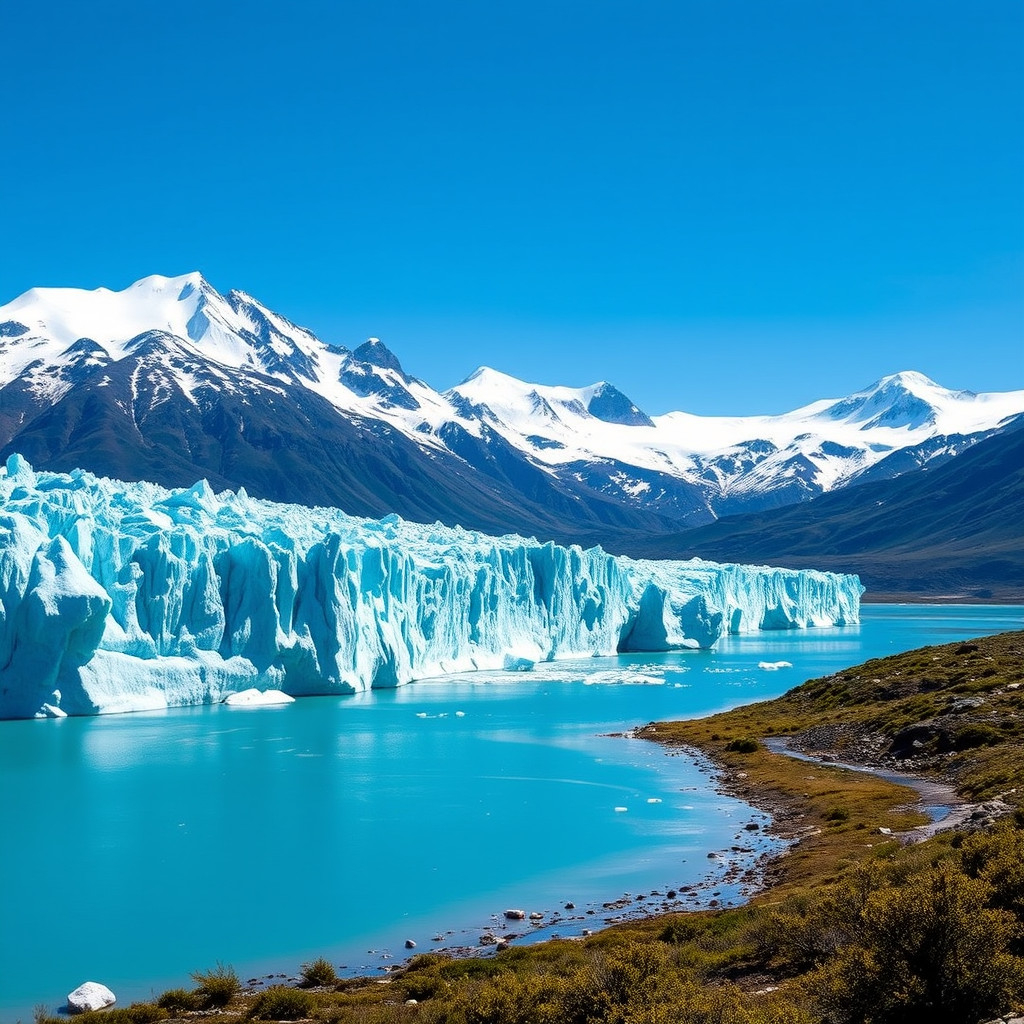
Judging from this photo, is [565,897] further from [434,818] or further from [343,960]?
[434,818]

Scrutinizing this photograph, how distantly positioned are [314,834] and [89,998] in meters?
8.78

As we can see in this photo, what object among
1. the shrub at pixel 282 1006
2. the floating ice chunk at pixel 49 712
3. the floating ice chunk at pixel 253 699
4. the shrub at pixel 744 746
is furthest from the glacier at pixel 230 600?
the shrub at pixel 282 1006

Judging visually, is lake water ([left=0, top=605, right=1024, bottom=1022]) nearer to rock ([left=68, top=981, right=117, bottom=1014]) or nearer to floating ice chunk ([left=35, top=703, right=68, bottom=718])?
rock ([left=68, top=981, right=117, bottom=1014])

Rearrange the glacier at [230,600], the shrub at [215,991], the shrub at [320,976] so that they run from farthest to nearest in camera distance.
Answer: the glacier at [230,600] < the shrub at [320,976] < the shrub at [215,991]

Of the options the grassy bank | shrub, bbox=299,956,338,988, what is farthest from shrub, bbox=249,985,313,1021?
shrub, bbox=299,956,338,988

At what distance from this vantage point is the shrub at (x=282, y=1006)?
1068cm

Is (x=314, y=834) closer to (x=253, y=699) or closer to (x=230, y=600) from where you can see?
(x=253, y=699)

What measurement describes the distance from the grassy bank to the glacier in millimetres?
22608

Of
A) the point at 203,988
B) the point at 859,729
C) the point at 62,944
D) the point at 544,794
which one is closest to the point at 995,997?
the point at 203,988

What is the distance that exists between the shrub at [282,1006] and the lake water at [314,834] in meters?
2.26

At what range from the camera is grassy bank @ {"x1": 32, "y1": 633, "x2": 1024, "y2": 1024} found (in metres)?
7.28

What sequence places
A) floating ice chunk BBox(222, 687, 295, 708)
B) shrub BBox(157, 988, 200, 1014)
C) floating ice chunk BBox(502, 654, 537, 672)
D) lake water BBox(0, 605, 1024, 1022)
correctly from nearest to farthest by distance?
shrub BBox(157, 988, 200, 1014)
lake water BBox(0, 605, 1024, 1022)
floating ice chunk BBox(222, 687, 295, 708)
floating ice chunk BBox(502, 654, 537, 672)

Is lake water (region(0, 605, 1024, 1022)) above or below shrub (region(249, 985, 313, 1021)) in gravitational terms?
below

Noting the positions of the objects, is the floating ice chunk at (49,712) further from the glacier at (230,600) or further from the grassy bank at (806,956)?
the grassy bank at (806,956)
